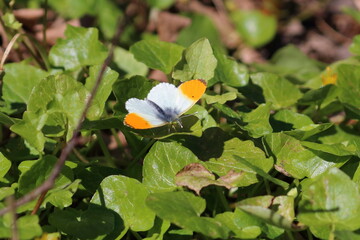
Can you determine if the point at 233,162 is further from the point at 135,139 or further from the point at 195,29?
the point at 195,29

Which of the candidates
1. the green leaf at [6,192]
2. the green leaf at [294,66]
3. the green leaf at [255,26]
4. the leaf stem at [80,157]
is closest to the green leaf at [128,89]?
the leaf stem at [80,157]

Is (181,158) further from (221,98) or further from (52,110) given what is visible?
(52,110)

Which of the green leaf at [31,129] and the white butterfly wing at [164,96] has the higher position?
the white butterfly wing at [164,96]

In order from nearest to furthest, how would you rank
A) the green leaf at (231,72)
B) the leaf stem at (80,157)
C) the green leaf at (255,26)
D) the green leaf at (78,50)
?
the leaf stem at (80,157) → the green leaf at (231,72) → the green leaf at (78,50) → the green leaf at (255,26)

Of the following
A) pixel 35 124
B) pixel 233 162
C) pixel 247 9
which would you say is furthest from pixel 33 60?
pixel 247 9

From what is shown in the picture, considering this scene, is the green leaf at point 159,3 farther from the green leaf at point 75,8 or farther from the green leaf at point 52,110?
the green leaf at point 52,110
